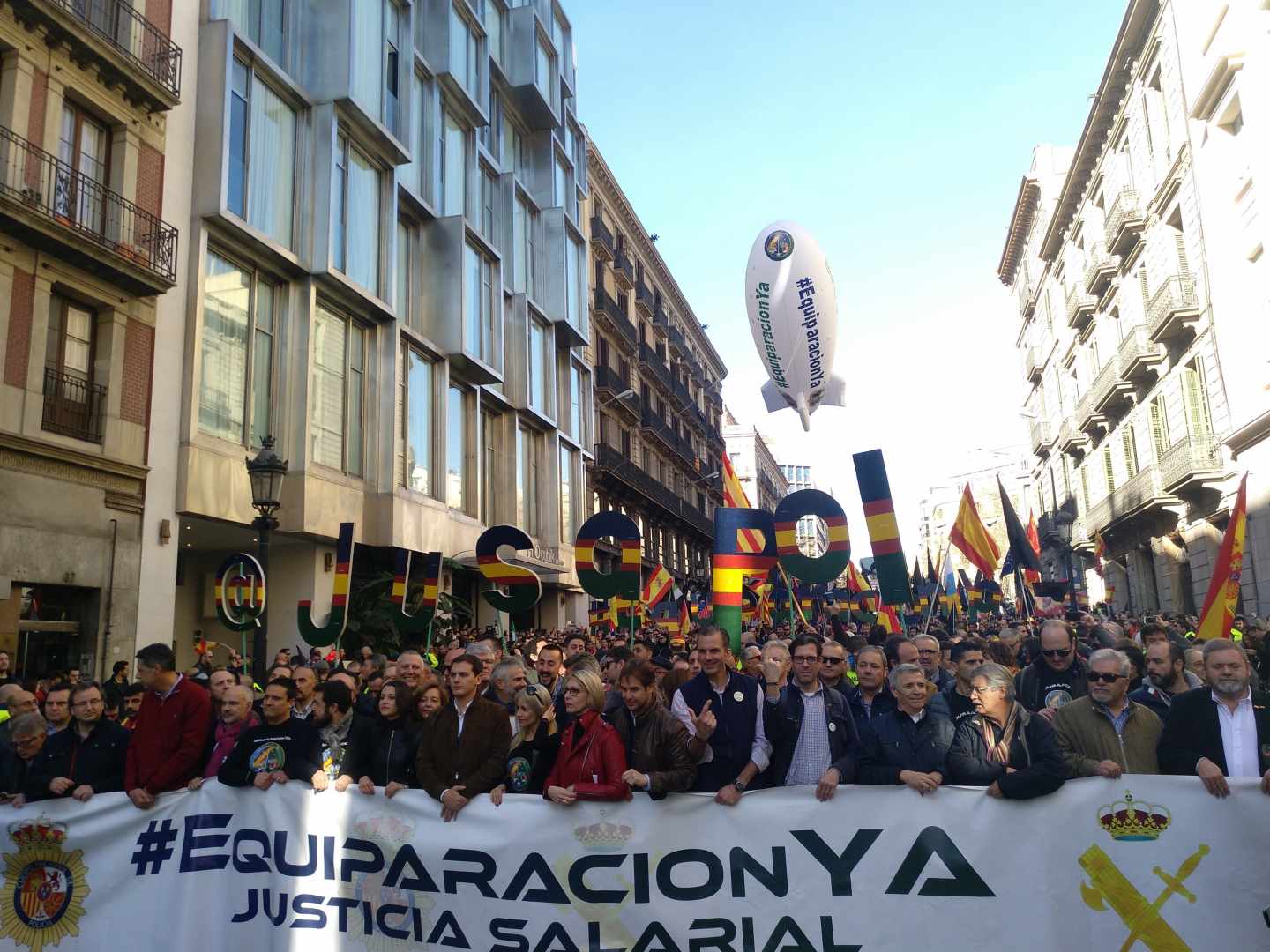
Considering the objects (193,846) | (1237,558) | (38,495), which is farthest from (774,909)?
(38,495)

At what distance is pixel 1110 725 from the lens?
205 inches

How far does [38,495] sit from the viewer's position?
13789 mm

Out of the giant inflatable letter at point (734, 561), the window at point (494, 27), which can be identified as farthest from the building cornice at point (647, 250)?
the giant inflatable letter at point (734, 561)

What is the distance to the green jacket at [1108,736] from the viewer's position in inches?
201

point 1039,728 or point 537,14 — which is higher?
point 537,14

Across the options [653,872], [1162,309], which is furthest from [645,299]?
[653,872]

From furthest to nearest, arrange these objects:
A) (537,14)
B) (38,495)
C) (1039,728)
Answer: (537,14), (38,495), (1039,728)

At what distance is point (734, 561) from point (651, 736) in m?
5.43

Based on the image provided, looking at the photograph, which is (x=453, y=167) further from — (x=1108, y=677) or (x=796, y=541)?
(x=1108, y=677)

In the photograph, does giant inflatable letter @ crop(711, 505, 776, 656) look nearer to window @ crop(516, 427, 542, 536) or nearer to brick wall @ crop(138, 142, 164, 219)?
brick wall @ crop(138, 142, 164, 219)

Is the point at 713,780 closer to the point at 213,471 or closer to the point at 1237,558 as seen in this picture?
the point at 1237,558

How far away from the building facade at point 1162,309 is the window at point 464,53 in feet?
60.5

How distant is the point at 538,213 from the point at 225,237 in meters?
16.9

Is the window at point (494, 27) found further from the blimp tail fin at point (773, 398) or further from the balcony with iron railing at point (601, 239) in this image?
the blimp tail fin at point (773, 398)
